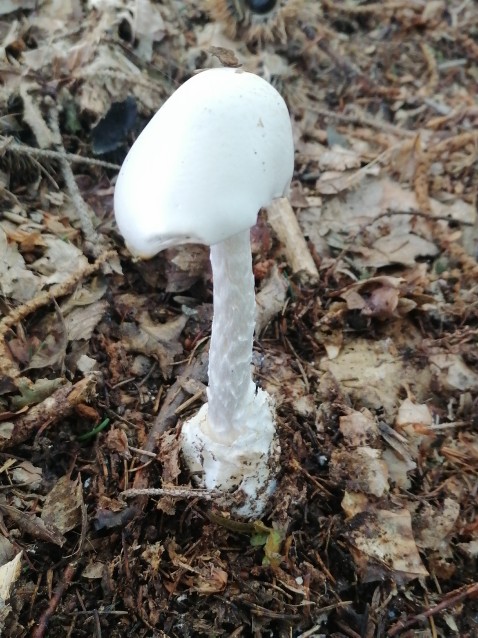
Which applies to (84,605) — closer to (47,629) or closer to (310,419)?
(47,629)

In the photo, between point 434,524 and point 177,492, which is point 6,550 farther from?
point 434,524

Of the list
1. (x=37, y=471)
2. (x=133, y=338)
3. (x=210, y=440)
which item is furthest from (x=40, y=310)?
(x=210, y=440)

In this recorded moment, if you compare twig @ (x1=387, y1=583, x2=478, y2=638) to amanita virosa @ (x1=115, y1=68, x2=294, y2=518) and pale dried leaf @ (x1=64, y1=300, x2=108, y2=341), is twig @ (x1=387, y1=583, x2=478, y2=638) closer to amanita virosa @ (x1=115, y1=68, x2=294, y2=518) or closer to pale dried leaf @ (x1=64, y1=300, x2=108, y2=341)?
amanita virosa @ (x1=115, y1=68, x2=294, y2=518)

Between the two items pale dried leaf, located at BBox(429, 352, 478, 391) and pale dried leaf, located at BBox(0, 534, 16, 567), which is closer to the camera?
pale dried leaf, located at BBox(0, 534, 16, 567)

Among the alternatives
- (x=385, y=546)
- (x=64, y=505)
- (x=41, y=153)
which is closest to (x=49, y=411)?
(x=64, y=505)

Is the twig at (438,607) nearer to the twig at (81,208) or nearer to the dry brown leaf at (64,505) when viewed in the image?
the dry brown leaf at (64,505)

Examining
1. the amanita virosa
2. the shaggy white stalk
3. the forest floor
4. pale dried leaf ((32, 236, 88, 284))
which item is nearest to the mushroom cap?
the amanita virosa
